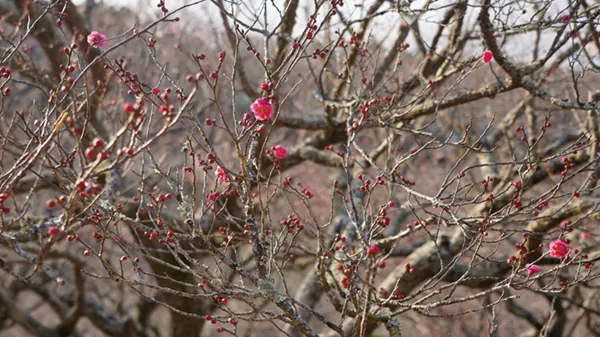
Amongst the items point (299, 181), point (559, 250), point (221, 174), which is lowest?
point (221, 174)

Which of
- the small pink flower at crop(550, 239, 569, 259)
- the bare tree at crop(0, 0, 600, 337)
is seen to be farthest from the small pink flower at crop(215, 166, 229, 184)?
the small pink flower at crop(550, 239, 569, 259)

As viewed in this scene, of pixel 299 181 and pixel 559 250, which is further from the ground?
pixel 299 181

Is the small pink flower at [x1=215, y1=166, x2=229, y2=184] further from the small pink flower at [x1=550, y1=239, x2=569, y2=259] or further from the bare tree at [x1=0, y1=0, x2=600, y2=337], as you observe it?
the small pink flower at [x1=550, y1=239, x2=569, y2=259]

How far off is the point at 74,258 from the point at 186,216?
13.1 feet

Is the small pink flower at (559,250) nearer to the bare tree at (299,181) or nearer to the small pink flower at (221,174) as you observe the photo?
the bare tree at (299,181)

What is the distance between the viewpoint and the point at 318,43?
18.8 ft

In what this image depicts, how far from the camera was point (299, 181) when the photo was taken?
4.60 meters

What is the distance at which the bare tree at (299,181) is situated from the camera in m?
2.15

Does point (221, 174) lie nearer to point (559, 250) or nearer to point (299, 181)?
point (559, 250)

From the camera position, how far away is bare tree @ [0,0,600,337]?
7.06 ft

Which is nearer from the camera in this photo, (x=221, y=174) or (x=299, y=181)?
(x=221, y=174)

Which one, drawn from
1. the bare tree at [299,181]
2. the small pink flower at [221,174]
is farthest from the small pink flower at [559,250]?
the small pink flower at [221,174]

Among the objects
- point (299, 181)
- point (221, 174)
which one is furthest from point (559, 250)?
point (299, 181)

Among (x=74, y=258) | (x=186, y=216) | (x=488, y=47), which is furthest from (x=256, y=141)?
(x=74, y=258)
